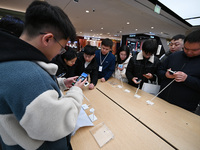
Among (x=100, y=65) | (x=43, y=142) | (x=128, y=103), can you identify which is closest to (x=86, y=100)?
(x=128, y=103)

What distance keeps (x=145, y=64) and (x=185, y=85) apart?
22.9 inches

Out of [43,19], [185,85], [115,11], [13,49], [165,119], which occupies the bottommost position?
[165,119]

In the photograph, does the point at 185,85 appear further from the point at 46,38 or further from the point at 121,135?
the point at 46,38

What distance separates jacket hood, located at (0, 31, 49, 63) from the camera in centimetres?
35

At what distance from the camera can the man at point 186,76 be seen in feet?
3.24

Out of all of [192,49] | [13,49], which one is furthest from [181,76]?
[13,49]

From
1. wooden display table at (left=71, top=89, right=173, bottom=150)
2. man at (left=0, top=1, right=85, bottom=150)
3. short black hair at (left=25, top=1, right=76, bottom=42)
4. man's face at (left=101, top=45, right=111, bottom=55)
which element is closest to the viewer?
man at (left=0, top=1, right=85, bottom=150)

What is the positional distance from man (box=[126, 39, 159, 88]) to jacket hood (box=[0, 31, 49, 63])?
4.41ft

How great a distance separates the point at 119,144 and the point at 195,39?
1.27m

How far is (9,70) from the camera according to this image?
338mm

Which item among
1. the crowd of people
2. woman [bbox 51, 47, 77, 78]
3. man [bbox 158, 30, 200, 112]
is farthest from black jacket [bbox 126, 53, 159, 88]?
the crowd of people

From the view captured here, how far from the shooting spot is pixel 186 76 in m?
1.00

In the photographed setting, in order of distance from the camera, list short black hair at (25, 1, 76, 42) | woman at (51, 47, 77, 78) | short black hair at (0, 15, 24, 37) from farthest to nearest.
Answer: woman at (51, 47, 77, 78)
short black hair at (0, 15, 24, 37)
short black hair at (25, 1, 76, 42)

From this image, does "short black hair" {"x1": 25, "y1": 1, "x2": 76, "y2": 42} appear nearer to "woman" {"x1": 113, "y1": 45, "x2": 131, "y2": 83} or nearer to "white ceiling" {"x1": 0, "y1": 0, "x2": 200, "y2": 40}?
"woman" {"x1": 113, "y1": 45, "x2": 131, "y2": 83}
